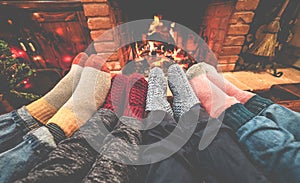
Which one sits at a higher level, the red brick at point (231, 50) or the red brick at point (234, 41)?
the red brick at point (234, 41)

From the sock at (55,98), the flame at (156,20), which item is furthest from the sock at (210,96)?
the flame at (156,20)

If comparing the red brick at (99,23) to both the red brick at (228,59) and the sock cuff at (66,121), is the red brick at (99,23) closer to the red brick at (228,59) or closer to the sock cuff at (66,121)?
the sock cuff at (66,121)

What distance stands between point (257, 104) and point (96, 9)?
114 centimetres

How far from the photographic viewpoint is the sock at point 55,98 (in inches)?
19.7

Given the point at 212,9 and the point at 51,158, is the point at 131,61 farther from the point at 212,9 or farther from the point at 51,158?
the point at 51,158

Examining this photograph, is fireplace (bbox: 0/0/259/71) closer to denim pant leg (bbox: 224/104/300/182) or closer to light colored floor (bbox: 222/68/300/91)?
light colored floor (bbox: 222/68/300/91)

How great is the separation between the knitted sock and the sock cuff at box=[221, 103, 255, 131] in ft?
1.00

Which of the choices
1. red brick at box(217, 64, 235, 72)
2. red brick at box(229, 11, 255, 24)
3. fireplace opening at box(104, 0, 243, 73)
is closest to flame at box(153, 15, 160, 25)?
fireplace opening at box(104, 0, 243, 73)

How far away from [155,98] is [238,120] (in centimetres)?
30

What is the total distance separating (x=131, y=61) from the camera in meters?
1.42

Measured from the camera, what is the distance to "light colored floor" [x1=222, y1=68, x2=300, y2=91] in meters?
1.17

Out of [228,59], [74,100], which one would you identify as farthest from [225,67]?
[74,100]

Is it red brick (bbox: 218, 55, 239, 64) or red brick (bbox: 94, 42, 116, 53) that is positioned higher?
red brick (bbox: 94, 42, 116, 53)

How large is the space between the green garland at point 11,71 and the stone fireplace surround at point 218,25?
0.53m
